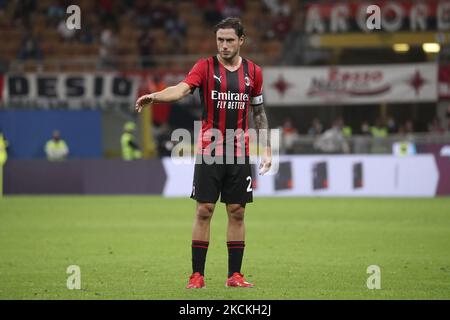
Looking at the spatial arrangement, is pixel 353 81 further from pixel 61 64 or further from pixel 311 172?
pixel 61 64

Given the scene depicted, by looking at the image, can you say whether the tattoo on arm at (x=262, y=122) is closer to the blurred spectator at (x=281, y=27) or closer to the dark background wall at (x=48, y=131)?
the dark background wall at (x=48, y=131)

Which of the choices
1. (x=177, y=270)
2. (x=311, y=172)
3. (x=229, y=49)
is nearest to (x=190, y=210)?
(x=311, y=172)

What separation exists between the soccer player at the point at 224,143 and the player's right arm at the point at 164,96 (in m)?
0.12

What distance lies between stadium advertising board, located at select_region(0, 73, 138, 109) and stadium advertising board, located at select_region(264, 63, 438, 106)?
4421mm

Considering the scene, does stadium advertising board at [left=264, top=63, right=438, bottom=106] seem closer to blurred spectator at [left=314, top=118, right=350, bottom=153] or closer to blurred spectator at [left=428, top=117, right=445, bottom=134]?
blurred spectator at [left=428, top=117, right=445, bottom=134]

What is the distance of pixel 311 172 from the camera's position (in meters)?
24.9

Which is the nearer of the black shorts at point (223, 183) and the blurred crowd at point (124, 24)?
the black shorts at point (223, 183)

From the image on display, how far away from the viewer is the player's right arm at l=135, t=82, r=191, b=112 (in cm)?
881

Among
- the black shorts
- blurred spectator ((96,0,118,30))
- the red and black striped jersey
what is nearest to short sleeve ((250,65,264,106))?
the red and black striped jersey

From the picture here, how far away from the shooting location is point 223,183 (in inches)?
369

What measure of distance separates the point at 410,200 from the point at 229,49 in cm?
1480

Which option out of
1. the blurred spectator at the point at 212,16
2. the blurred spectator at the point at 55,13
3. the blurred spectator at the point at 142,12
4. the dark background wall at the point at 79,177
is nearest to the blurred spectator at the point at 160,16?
the blurred spectator at the point at 142,12

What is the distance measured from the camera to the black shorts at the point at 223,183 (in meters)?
9.23

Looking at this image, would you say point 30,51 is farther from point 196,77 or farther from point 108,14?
point 196,77
